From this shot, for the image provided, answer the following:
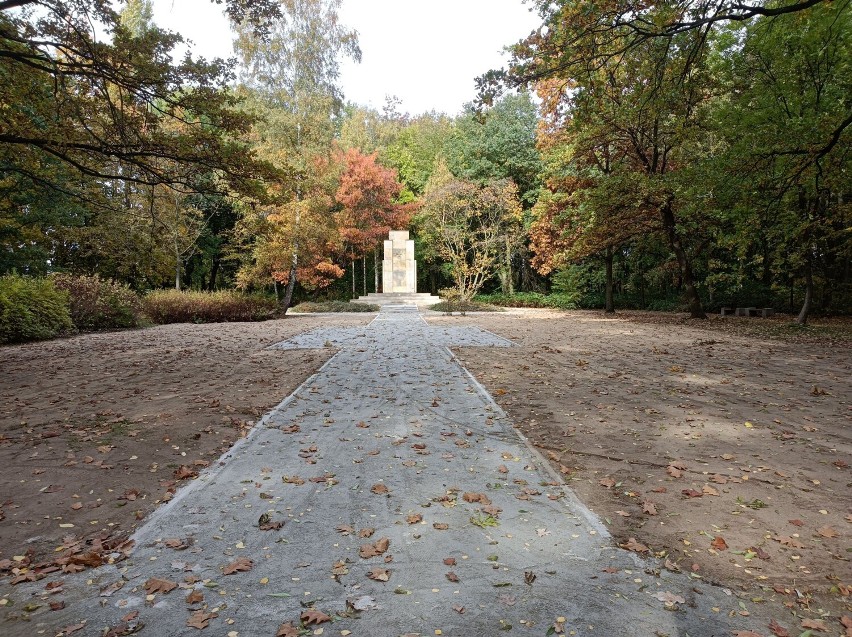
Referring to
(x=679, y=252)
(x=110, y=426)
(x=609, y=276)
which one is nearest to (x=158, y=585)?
(x=110, y=426)

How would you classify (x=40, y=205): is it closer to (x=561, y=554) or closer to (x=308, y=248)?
(x=308, y=248)

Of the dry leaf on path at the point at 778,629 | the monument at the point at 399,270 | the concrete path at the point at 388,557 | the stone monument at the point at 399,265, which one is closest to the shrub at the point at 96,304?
the concrete path at the point at 388,557

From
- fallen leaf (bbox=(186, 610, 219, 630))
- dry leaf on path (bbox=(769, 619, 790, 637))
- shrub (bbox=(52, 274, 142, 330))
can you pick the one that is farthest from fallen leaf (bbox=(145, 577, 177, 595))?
shrub (bbox=(52, 274, 142, 330))

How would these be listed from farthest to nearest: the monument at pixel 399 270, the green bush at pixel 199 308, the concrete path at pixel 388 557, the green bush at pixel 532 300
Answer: the monument at pixel 399 270
the green bush at pixel 532 300
the green bush at pixel 199 308
the concrete path at pixel 388 557

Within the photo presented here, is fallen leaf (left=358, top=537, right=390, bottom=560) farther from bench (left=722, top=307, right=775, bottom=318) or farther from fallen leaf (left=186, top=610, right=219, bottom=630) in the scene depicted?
bench (left=722, top=307, right=775, bottom=318)

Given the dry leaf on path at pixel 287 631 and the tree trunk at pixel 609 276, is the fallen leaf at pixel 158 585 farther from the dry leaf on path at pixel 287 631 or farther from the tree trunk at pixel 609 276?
the tree trunk at pixel 609 276

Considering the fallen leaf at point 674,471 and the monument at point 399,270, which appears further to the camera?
the monument at point 399,270

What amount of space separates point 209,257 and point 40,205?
14.7 meters

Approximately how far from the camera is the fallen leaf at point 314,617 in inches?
80.5

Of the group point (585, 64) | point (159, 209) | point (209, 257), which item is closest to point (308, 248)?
point (159, 209)

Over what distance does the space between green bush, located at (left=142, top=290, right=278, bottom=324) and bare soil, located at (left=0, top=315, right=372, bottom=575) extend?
7962 mm

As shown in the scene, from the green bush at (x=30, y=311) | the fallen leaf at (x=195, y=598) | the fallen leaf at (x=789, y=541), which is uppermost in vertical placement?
the green bush at (x=30, y=311)

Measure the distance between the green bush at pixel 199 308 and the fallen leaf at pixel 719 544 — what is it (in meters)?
18.2

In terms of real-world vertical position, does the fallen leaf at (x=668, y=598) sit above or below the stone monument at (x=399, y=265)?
below
